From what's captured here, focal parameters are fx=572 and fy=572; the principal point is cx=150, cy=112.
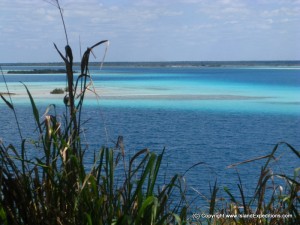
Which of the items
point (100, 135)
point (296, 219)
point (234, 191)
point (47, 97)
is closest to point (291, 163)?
point (234, 191)

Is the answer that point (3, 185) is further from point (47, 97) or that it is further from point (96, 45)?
point (47, 97)

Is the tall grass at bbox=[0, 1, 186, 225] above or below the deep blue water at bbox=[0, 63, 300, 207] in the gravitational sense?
above

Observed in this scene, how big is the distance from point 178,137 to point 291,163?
17.0 ft

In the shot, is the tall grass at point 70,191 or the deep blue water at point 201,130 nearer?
the tall grass at point 70,191

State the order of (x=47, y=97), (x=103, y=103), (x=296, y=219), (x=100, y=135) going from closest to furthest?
(x=296, y=219), (x=100, y=135), (x=103, y=103), (x=47, y=97)

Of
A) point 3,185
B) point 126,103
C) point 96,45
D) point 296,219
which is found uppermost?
point 96,45

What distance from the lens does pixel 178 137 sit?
15.0 m

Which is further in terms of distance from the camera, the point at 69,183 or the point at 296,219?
the point at 296,219

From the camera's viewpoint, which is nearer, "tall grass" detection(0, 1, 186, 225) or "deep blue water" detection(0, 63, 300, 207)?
"tall grass" detection(0, 1, 186, 225)

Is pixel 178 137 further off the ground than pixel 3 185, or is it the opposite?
pixel 3 185

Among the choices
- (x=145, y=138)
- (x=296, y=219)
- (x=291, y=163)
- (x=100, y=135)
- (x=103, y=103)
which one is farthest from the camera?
(x=103, y=103)

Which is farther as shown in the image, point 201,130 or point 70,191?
point 201,130

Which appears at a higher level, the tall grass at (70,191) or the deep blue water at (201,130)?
the tall grass at (70,191)

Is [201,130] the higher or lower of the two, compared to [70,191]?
lower
